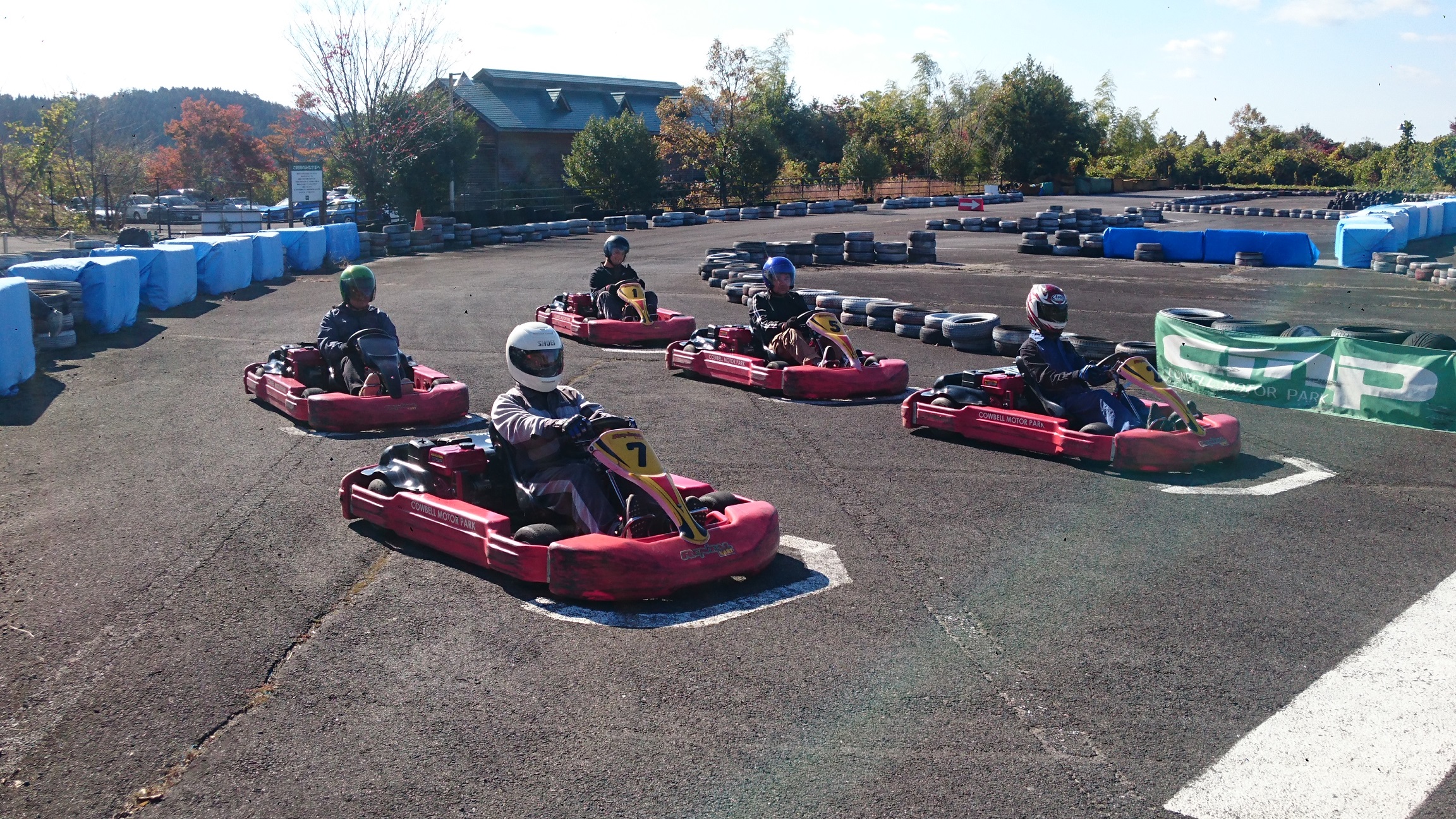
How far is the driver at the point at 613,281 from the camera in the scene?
45.6 feet

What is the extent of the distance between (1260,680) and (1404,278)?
809 inches

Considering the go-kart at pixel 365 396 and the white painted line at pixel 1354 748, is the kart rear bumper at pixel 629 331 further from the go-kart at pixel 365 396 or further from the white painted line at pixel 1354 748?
the white painted line at pixel 1354 748

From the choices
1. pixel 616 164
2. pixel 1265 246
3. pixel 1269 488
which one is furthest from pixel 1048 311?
pixel 616 164

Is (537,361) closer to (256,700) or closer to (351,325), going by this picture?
(256,700)

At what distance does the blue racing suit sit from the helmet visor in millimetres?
4013

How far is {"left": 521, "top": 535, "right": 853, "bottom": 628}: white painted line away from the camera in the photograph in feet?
16.9

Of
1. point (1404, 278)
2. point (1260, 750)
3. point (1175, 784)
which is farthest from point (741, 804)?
point (1404, 278)

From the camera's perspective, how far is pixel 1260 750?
3984 millimetres

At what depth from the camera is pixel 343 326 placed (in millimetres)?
9766

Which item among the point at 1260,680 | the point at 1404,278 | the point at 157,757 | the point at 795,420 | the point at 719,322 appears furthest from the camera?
→ the point at 1404,278

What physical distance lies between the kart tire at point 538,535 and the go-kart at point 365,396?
379 cm

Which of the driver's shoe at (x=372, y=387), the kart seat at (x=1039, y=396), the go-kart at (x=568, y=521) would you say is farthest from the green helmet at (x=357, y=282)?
the kart seat at (x=1039, y=396)

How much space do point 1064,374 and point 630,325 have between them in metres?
6.36

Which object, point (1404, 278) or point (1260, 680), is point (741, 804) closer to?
point (1260, 680)
